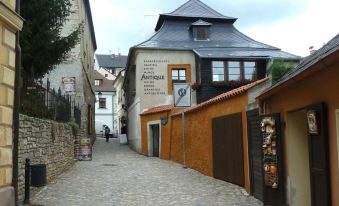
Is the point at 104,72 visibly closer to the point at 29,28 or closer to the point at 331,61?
the point at 29,28

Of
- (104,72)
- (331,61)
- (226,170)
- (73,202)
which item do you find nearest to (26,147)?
(73,202)

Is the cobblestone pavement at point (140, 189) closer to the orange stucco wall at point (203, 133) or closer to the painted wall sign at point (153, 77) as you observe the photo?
the orange stucco wall at point (203, 133)

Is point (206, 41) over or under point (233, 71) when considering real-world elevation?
over

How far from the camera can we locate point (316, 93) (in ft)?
25.2

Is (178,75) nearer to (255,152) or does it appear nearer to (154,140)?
(154,140)

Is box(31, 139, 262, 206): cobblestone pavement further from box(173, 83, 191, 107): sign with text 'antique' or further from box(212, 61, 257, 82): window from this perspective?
box(212, 61, 257, 82): window

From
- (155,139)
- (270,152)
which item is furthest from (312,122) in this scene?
(155,139)

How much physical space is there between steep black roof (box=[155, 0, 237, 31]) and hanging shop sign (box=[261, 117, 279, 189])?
26.7m

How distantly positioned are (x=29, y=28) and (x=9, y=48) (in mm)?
6079

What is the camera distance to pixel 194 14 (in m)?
37.3

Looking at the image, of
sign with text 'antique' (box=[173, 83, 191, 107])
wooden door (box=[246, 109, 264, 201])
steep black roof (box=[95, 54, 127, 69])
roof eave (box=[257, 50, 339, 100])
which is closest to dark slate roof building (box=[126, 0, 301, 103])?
sign with text 'antique' (box=[173, 83, 191, 107])

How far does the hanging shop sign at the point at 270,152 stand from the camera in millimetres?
10023

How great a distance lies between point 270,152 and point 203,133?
24.1 ft

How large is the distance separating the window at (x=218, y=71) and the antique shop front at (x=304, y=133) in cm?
2102
